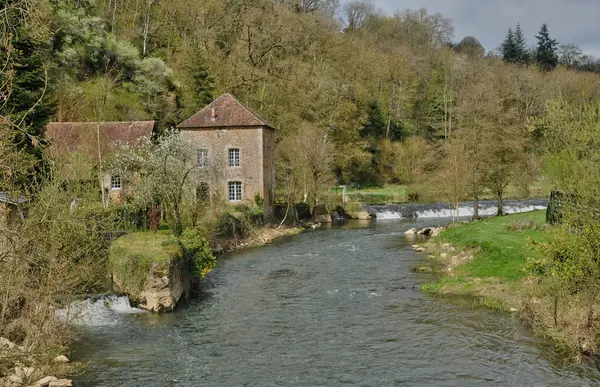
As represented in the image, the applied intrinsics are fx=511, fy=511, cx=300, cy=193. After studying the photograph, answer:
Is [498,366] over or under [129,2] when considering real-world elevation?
under

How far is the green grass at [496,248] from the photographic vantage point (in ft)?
66.8

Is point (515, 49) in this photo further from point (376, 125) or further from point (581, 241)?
point (581, 241)

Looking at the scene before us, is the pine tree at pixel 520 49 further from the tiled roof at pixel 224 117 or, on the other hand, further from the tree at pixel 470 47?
the tiled roof at pixel 224 117

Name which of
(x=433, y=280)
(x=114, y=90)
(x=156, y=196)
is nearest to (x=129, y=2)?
(x=114, y=90)

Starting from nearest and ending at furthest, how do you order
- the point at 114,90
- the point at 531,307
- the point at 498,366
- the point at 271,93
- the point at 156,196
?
1. the point at 498,366
2. the point at 531,307
3. the point at 156,196
4. the point at 114,90
5. the point at 271,93

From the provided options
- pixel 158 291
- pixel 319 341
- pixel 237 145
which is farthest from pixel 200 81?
pixel 319 341

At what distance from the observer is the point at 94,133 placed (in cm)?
3512

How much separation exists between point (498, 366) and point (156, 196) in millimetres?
18315

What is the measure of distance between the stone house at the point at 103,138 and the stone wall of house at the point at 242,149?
4.47 metres

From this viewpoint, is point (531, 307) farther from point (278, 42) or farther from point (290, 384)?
point (278, 42)

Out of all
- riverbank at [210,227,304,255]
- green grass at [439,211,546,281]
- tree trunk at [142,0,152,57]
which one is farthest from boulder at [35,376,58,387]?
tree trunk at [142,0,152,57]

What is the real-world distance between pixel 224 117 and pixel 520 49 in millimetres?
74962

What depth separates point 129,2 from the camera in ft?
207

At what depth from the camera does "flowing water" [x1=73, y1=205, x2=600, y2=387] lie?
12234mm
